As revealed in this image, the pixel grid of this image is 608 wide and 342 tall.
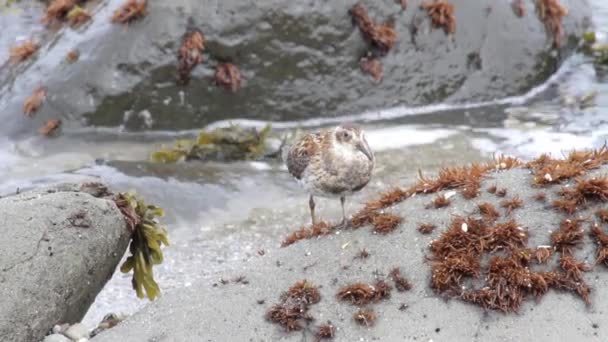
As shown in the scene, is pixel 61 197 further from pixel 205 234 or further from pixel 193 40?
pixel 193 40

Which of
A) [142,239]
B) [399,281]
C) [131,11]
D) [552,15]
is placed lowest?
[552,15]

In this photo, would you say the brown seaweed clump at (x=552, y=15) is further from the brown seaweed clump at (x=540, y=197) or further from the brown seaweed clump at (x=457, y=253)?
the brown seaweed clump at (x=457, y=253)

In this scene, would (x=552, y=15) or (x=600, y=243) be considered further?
(x=552, y=15)

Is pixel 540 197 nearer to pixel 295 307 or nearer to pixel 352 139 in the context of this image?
pixel 352 139

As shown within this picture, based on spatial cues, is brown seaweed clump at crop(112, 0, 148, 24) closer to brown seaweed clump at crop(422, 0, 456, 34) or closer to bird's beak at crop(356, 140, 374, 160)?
brown seaweed clump at crop(422, 0, 456, 34)

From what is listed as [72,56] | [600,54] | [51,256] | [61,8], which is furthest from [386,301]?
[600,54]

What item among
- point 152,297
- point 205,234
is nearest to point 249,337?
point 152,297

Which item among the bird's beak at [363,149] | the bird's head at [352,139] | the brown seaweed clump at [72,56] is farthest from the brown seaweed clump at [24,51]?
the bird's beak at [363,149]
